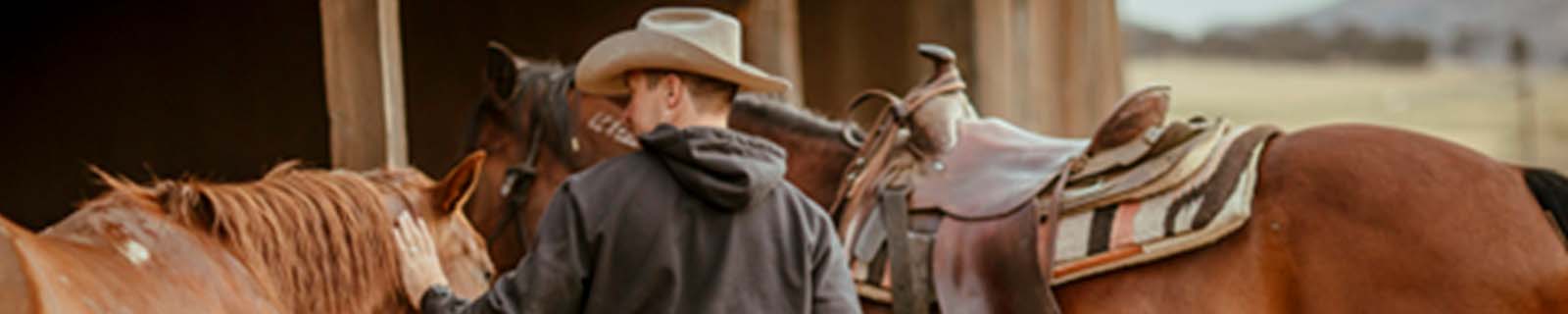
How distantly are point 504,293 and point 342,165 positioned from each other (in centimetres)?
131

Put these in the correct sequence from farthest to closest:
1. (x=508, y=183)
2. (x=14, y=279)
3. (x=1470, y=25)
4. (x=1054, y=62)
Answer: (x=1470, y=25), (x=1054, y=62), (x=508, y=183), (x=14, y=279)

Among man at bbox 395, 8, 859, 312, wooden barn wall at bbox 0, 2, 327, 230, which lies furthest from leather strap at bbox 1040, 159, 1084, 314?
wooden barn wall at bbox 0, 2, 327, 230

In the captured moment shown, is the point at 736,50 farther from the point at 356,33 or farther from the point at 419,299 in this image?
the point at 356,33

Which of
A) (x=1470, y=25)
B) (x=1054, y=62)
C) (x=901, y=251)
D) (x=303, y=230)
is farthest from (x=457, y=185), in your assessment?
(x=1470, y=25)

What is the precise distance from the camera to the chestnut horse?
2.26 m

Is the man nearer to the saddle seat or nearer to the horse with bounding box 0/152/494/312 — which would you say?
the horse with bounding box 0/152/494/312

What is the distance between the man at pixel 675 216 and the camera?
167 cm

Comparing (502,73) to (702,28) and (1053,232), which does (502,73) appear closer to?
(1053,232)

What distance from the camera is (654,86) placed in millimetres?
1770

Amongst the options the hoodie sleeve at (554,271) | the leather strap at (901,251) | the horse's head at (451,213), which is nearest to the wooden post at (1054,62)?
the leather strap at (901,251)

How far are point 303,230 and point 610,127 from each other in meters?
1.63

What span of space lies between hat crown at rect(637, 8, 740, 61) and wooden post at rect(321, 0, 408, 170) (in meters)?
1.23

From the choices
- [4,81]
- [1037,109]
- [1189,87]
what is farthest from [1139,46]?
[4,81]

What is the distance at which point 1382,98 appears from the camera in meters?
24.9
